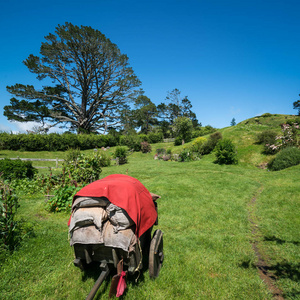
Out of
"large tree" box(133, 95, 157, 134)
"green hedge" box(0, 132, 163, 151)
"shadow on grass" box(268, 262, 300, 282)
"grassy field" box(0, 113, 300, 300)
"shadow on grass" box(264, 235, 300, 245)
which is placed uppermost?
"large tree" box(133, 95, 157, 134)

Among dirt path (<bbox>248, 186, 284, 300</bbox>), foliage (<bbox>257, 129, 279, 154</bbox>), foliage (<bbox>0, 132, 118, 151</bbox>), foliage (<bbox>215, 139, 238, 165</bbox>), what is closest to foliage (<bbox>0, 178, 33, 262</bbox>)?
dirt path (<bbox>248, 186, 284, 300</bbox>)

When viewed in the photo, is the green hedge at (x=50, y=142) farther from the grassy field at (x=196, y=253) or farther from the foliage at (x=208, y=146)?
the grassy field at (x=196, y=253)

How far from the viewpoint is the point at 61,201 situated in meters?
5.94

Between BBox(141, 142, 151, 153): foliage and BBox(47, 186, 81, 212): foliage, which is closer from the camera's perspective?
BBox(47, 186, 81, 212): foliage

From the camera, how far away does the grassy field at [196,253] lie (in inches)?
115

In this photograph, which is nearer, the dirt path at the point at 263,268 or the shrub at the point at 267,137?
the dirt path at the point at 263,268

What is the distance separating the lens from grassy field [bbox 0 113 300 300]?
2928 mm

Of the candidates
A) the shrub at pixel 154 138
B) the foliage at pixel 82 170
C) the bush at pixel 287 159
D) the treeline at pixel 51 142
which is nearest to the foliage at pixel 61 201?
the foliage at pixel 82 170

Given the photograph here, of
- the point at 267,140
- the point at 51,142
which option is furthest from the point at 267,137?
the point at 51,142

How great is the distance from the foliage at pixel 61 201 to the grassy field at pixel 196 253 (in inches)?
9.0

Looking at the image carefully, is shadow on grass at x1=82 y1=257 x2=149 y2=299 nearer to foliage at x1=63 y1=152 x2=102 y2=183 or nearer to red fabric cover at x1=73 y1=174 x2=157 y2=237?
red fabric cover at x1=73 y1=174 x2=157 y2=237

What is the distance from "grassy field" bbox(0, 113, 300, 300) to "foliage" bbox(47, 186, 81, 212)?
23 centimetres

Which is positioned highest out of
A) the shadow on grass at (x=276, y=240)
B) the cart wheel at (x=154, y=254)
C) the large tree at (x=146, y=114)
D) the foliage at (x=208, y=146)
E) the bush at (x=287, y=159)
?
the large tree at (x=146, y=114)

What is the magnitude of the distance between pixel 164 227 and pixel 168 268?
179cm
